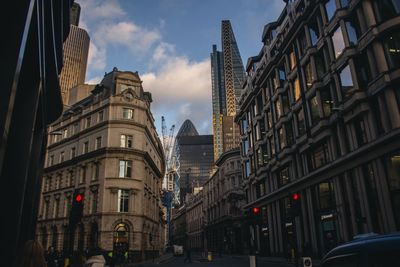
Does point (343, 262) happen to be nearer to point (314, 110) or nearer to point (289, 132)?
point (314, 110)

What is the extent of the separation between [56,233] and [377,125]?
42975 mm

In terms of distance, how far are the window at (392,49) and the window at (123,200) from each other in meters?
32.1

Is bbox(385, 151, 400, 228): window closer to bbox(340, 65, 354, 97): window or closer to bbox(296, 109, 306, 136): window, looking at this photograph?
bbox(340, 65, 354, 97): window

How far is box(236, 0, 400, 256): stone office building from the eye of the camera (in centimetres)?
2159

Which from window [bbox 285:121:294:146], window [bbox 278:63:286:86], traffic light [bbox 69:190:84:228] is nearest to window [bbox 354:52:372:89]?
window [bbox 285:121:294:146]

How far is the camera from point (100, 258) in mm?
7230

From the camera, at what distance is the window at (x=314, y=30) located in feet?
105

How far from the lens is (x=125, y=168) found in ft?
139

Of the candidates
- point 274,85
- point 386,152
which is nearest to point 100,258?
point 386,152

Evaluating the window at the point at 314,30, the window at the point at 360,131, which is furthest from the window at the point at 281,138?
the window at the point at 360,131

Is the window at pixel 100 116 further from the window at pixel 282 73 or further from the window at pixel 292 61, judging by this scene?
the window at pixel 292 61

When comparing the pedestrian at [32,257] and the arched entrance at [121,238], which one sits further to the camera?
the arched entrance at [121,238]

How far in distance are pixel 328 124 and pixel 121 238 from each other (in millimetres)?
26977

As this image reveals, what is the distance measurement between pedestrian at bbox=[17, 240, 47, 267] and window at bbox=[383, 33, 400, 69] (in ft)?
75.1
